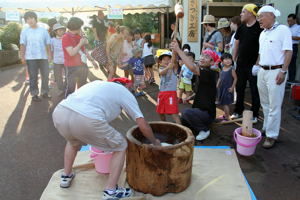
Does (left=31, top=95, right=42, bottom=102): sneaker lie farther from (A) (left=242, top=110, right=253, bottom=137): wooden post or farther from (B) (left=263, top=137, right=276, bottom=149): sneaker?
(B) (left=263, top=137, right=276, bottom=149): sneaker

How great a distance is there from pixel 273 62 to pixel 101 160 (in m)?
2.56

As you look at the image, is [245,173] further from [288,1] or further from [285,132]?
[288,1]

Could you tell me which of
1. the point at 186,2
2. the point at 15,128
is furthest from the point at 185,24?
the point at 15,128

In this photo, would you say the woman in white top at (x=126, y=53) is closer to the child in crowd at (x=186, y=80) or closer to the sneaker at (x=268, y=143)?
the child in crowd at (x=186, y=80)

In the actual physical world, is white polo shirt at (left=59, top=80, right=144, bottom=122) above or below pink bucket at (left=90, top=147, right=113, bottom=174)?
above

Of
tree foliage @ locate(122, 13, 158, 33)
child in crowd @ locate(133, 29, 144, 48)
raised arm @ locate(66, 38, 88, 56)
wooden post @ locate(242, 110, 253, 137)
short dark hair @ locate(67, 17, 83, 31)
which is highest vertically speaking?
tree foliage @ locate(122, 13, 158, 33)

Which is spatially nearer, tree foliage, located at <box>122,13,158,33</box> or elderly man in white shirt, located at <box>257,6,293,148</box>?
elderly man in white shirt, located at <box>257,6,293,148</box>

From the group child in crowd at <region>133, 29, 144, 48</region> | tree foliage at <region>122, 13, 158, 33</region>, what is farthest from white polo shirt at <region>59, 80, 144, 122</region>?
tree foliage at <region>122, 13, 158, 33</region>

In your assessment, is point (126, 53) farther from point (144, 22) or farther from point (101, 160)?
point (144, 22)

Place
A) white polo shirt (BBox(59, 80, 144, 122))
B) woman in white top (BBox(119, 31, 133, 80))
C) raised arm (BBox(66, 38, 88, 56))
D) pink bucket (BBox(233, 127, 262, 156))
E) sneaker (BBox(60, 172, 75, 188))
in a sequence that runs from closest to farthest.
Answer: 1. white polo shirt (BBox(59, 80, 144, 122))
2. sneaker (BBox(60, 172, 75, 188))
3. pink bucket (BBox(233, 127, 262, 156))
4. raised arm (BBox(66, 38, 88, 56))
5. woman in white top (BBox(119, 31, 133, 80))

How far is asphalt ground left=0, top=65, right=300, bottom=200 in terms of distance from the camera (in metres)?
2.88

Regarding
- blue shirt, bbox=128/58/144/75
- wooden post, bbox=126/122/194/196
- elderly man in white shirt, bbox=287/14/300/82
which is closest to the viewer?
wooden post, bbox=126/122/194/196

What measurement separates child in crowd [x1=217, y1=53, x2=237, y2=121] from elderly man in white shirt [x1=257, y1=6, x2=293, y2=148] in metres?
0.93

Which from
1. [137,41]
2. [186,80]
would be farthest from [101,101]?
[137,41]
